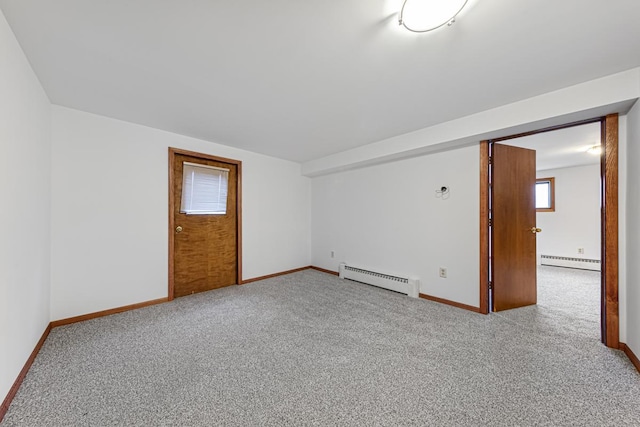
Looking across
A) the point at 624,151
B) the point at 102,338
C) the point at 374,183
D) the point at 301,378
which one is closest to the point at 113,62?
the point at 102,338

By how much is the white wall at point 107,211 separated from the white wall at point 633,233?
4.22m

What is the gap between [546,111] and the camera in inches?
80.4

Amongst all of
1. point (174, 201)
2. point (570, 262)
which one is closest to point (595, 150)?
point (570, 262)

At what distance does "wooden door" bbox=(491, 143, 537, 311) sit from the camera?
269 centimetres

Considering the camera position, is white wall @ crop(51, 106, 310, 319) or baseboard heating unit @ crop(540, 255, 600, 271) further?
baseboard heating unit @ crop(540, 255, 600, 271)

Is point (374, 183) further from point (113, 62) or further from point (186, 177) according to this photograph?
point (113, 62)

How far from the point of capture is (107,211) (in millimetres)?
2578

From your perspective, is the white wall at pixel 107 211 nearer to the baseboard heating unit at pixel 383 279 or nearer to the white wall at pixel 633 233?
the baseboard heating unit at pixel 383 279

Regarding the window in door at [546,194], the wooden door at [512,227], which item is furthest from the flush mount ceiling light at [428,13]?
the window in door at [546,194]

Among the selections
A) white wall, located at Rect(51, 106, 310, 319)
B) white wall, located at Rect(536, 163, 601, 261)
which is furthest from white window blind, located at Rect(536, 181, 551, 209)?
white wall, located at Rect(51, 106, 310, 319)

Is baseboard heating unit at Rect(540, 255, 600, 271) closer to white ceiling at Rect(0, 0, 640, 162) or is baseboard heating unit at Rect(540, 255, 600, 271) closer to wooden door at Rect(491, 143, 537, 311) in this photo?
wooden door at Rect(491, 143, 537, 311)

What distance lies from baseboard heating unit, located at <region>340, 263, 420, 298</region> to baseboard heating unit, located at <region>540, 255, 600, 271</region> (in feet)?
13.4

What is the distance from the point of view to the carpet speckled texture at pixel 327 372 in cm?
130

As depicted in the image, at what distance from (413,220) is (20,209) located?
367 cm
